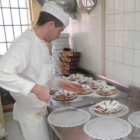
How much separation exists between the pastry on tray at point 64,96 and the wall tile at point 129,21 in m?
0.64

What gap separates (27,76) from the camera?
100 cm

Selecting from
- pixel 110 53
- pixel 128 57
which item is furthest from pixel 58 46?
pixel 128 57

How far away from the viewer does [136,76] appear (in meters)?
1.28

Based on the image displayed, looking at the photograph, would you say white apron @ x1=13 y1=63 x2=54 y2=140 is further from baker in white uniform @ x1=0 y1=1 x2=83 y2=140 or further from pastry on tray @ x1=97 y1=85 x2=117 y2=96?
pastry on tray @ x1=97 y1=85 x2=117 y2=96

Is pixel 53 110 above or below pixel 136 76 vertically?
below

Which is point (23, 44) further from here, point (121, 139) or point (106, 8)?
point (106, 8)

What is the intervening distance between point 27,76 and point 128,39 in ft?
2.58

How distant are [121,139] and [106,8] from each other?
113 centimetres

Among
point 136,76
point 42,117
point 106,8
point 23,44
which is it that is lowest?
point 42,117

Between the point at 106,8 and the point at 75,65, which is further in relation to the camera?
the point at 75,65

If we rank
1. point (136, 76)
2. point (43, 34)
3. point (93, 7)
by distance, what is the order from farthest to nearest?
point (93, 7), point (136, 76), point (43, 34)

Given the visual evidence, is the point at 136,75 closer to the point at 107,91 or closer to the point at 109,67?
the point at 107,91

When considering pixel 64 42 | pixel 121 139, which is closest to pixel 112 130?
pixel 121 139

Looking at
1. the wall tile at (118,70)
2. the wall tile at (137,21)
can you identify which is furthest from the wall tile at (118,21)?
the wall tile at (118,70)
